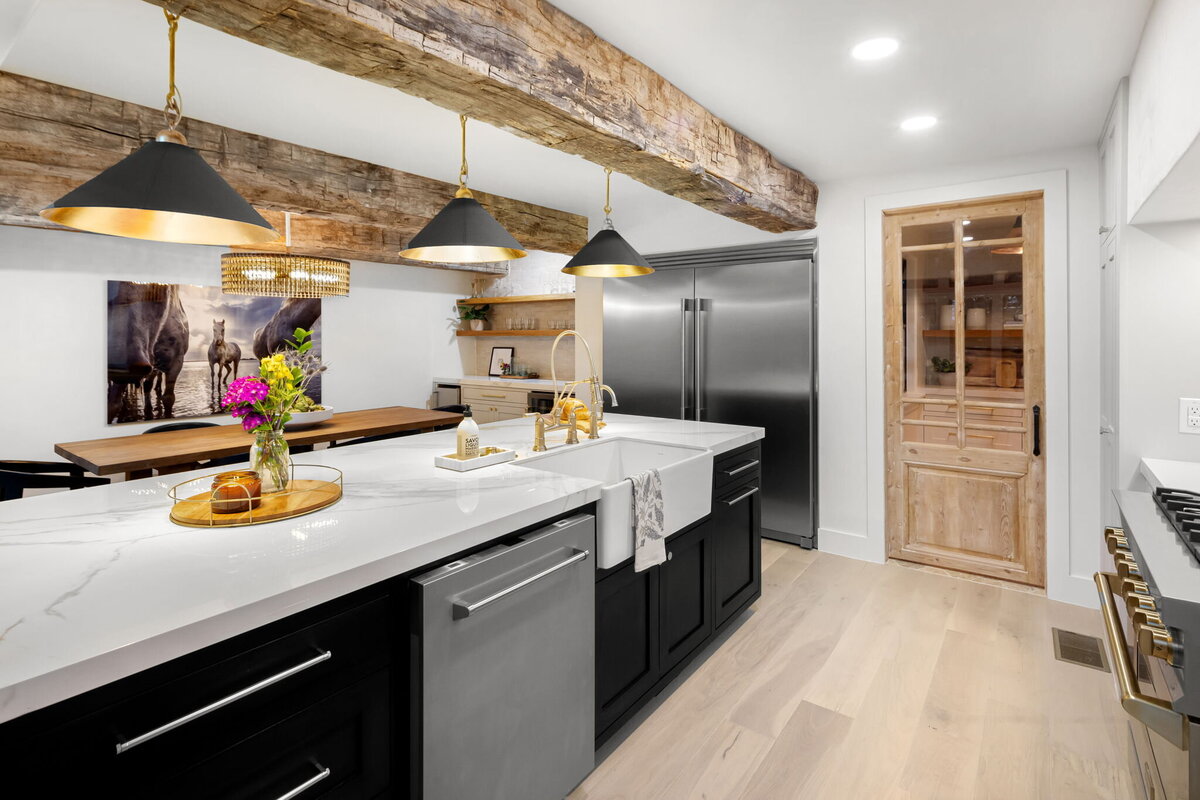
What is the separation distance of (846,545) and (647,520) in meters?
2.42

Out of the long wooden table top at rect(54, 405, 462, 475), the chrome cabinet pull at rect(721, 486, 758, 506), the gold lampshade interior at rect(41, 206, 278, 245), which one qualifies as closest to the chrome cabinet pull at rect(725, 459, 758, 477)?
the chrome cabinet pull at rect(721, 486, 758, 506)

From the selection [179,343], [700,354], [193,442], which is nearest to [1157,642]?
[700,354]

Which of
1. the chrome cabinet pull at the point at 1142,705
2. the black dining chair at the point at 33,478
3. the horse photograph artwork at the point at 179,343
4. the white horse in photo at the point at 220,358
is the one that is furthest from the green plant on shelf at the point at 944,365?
the white horse in photo at the point at 220,358

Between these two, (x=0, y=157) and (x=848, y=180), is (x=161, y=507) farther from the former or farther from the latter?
(x=848, y=180)

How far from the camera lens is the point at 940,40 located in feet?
6.76

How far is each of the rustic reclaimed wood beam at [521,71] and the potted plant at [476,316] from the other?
4.81 m

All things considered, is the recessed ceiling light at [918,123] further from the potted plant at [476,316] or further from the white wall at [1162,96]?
the potted plant at [476,316]

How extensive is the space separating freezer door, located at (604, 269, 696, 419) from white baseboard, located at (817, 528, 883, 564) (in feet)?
4.02

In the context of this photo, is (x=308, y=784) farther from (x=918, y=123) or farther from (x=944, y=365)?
(x=944, y=365)

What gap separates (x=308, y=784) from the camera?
116 cm

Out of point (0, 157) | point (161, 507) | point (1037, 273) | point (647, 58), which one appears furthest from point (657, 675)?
point (0, 157)

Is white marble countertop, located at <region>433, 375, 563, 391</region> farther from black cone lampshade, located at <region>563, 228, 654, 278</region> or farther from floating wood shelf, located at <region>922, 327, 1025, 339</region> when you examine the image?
floating wood shelf, located at <region>922, 327, 1025, 339</region>

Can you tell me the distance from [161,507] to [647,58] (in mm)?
2128

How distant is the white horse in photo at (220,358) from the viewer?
5.47m
